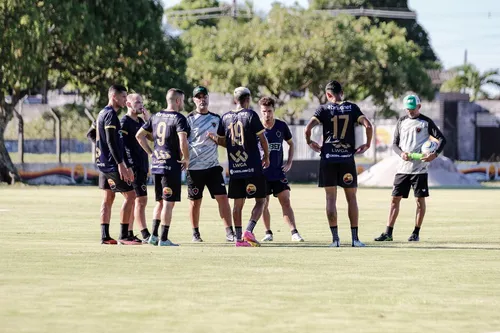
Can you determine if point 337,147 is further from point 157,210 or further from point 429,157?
point 157,210

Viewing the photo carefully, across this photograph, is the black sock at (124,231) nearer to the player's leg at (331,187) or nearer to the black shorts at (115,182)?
the black shorts at (115,182)

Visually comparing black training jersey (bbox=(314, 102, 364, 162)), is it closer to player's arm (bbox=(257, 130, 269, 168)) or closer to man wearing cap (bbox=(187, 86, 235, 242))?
player's arm (bbox=(257, 130, 269, 168))

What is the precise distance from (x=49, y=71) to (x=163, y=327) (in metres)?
39.2

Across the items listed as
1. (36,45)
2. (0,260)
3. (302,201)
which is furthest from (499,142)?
(0,260)

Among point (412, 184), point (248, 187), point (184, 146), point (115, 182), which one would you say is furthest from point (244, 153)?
point (412, 184)

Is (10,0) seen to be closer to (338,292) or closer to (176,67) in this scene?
(176,67)

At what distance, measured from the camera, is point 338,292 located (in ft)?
34.8

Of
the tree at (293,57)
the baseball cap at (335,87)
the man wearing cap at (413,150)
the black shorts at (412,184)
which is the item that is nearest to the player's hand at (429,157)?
the man wearing cap at (413,150)

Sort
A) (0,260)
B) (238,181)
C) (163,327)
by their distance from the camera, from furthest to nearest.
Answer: (238,181) → (0,260) → (163,327)

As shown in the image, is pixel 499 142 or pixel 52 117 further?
pixel 499 142

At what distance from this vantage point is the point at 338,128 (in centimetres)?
1603

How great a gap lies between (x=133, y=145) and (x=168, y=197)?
1040mm

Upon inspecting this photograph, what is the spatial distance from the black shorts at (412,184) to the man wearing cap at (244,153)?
2876 millimetres

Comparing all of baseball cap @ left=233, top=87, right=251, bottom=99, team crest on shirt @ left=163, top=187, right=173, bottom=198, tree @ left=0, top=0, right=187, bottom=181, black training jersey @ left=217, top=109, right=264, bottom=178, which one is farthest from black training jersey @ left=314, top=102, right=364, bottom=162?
tree @ left=0, top=0, right=187, bottom=181
